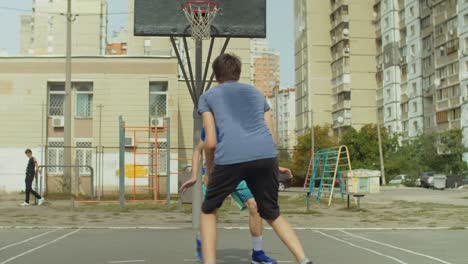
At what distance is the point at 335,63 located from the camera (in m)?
89.6

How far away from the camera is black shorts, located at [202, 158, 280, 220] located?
508 cm

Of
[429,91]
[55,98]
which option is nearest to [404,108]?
[429,91]

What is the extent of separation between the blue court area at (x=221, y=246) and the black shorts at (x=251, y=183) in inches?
70.7

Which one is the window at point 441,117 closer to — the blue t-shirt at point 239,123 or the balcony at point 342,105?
the balcony at point 342,105

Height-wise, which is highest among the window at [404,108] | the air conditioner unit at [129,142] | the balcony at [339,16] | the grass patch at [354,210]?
the balcony at [339,16]

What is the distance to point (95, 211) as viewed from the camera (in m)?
16.6

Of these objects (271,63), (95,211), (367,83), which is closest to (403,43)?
(367,83)

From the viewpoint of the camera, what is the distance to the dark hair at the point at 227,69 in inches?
218

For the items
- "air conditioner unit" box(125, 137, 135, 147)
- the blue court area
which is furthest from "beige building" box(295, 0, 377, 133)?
the blue court area

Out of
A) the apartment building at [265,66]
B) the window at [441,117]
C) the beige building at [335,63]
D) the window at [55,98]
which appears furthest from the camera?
the apartment building at [265,66]

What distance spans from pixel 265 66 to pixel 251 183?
179 meters

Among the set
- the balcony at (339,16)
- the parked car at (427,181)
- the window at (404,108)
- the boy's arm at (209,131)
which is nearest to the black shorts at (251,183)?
the boy's arm at (209,131)

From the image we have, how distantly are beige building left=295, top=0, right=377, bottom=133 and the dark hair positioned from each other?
75458 mm

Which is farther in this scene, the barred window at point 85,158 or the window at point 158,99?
the window at point 158,99
